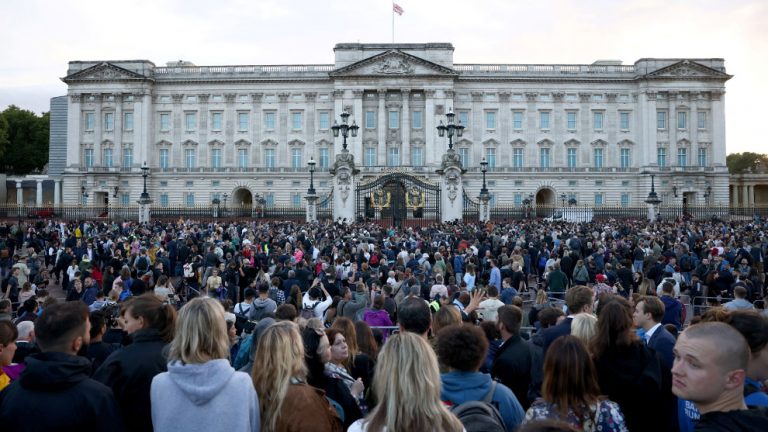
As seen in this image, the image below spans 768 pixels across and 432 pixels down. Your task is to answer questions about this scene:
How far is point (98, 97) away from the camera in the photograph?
66375mm

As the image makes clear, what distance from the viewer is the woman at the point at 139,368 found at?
15.9ft

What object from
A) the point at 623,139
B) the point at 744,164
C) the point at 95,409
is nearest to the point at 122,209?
the point at 623,139

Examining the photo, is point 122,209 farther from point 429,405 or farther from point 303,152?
point 429,405

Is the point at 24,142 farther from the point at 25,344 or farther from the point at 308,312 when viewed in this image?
the point at 25,344

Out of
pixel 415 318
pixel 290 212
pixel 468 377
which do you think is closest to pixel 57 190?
pixel 290 212

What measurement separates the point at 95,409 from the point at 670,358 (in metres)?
5.23

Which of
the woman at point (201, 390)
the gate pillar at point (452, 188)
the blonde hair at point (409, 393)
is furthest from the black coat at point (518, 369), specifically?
the gate pillar at point (452, 188)

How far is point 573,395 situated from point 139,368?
3.29 metres

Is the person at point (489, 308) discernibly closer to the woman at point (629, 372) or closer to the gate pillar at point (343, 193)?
the woman at point (629, 372)

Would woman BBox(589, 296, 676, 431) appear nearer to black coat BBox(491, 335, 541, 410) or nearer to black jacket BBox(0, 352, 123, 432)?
black coat BBox(491, 335, 541, 410)

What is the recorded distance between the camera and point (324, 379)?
531cm

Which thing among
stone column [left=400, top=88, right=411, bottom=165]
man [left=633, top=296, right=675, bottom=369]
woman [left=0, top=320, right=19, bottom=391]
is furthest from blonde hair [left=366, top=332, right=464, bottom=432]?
stone column [left=400, top=88, right=411, bottom=165]

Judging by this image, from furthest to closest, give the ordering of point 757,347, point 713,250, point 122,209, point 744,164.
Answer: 1. point 744,164
2. point 122,209
3. point 713,250
4. point 757,347

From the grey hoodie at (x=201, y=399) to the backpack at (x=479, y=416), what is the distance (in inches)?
59.5
